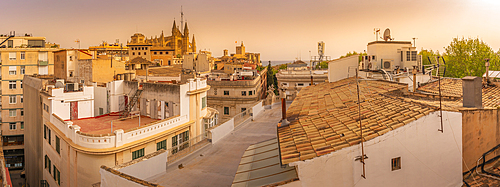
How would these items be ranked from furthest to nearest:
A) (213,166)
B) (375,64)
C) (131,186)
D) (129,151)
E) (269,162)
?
(375,64) < (129,151) < (213,166) < (269,162) < (131,186)

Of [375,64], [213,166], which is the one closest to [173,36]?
[375,64]

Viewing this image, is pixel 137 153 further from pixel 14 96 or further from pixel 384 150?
pixel 14 96

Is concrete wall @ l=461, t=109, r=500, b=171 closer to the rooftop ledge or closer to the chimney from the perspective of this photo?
the chimney

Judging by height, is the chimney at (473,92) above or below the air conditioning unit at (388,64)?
below

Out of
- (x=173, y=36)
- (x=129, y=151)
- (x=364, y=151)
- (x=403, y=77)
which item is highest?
(x=173, y=36)

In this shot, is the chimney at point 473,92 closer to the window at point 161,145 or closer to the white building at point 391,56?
the window at point 161,145

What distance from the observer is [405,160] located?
25.3 ft

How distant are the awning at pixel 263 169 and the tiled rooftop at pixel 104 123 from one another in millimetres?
11442

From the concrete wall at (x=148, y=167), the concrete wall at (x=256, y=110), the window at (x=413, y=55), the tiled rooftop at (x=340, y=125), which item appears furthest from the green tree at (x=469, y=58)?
the concrete wall at (x=148, y=167)

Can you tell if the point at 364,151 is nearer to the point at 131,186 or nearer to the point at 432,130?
the point at 432,130

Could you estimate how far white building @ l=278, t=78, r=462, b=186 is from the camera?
283 inches

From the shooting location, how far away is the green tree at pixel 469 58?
39594mm

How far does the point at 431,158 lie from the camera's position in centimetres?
803

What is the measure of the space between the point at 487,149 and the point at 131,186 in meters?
10.6
